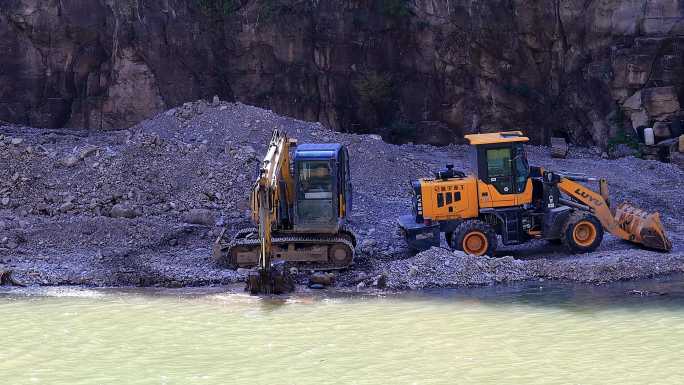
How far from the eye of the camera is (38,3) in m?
30.4

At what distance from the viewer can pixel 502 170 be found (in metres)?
17.0

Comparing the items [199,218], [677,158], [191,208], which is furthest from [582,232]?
[677,158]

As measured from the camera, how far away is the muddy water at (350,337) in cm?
1130

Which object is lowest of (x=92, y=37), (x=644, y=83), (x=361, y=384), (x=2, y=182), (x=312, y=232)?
(x=361, y=384)

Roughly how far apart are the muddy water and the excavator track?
125cm

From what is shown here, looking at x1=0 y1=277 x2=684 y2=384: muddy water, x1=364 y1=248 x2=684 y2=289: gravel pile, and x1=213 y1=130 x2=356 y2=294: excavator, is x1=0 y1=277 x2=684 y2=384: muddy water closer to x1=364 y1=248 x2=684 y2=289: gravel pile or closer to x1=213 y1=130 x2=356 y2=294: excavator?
x1=364 y1=248 x2=684 y2=289: gravel pile

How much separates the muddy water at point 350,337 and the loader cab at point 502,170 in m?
2.02

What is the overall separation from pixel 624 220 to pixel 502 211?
2.32 m

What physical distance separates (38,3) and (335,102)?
9.62 metres

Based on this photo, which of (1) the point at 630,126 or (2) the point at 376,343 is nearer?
(2) the point at 376,343

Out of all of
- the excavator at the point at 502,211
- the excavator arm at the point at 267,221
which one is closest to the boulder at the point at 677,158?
the excavator at the point at 502,211

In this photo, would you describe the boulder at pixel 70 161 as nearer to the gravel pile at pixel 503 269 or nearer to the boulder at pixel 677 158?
the gravel pile at pixel 503 269

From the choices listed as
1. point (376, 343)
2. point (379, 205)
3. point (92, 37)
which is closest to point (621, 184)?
point (379, 205)

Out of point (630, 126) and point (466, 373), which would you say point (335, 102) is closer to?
point (630, 126)
